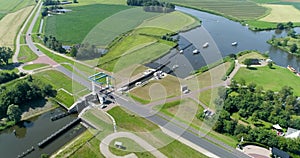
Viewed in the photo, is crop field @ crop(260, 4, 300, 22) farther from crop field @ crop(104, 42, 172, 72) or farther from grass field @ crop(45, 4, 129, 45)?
grass field @ crop(45, 4, 129, 45)

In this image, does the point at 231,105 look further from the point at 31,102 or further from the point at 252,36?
the point at 252,36

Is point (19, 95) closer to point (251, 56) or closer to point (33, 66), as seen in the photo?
point (33, 66)

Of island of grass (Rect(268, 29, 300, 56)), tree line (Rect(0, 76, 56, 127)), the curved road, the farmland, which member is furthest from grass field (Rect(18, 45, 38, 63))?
island of grass (Rect(268, 29, 300, 56))

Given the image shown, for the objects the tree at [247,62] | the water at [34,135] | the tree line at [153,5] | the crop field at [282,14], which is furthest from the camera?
the tree line at [153,5]

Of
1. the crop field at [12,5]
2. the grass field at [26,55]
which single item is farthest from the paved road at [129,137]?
the crop field at [12,5]

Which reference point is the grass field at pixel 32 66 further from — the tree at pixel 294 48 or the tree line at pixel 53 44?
the tree at pixel 294 48
